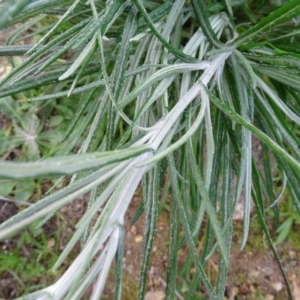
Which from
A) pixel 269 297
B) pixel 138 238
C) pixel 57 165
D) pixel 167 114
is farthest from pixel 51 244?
pixel 57 165

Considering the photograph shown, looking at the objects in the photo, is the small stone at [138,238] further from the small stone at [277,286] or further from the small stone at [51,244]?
the small stone at [277,286]

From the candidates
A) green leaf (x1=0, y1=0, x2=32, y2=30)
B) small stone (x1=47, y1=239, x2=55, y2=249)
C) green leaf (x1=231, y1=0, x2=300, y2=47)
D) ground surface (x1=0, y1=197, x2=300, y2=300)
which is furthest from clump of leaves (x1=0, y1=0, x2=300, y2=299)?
small stone (x1=47, y1=239, x2=55, y2=249)

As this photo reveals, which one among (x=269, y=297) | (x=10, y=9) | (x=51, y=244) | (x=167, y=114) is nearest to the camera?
(x=10, y=9)

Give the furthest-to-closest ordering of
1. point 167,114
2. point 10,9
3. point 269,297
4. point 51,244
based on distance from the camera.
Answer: point 51,244
point 269,297
point 167,114
point 10,9

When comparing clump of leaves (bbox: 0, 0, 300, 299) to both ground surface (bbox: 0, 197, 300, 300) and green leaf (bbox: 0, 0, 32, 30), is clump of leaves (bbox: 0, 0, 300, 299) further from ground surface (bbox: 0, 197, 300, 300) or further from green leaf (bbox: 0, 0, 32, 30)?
ground surface (bbox: 0, 197, 300, 300)

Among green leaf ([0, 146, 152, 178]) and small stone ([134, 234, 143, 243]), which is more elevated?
green leaf ([0, 146, 152, 178])

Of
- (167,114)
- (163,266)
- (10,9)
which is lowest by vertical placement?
(163,266)

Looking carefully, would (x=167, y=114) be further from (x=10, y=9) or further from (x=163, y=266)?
(x=163, y=266)

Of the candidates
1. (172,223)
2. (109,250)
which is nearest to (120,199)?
(109,250)

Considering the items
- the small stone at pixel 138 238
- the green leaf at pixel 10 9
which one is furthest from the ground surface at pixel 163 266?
the green leaf at pixel 10 9
